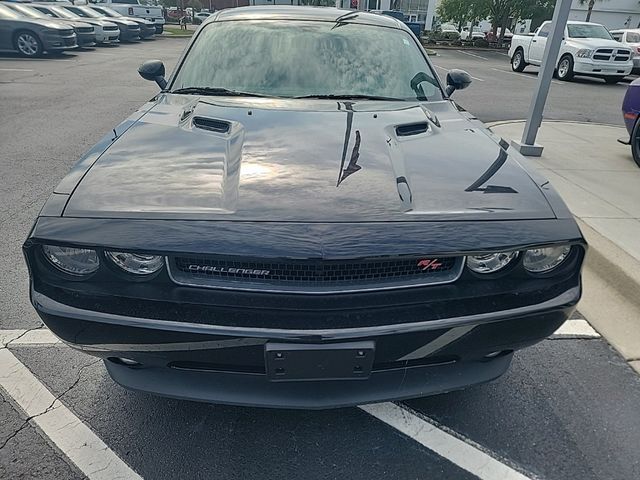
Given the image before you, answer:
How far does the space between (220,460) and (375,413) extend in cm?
71

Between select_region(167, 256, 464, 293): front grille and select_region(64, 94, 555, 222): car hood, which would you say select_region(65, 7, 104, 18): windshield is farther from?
select_region(167, 256, 464, 293): front grille

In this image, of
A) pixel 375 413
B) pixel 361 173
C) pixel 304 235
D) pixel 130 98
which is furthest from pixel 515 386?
pixel 130 98

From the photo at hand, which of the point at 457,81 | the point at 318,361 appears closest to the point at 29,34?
the point at 457,81

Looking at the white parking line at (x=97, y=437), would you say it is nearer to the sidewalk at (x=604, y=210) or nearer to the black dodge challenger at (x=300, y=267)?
the black dodge challenger at (x=300, y=267)

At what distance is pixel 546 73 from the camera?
6078 millimetres

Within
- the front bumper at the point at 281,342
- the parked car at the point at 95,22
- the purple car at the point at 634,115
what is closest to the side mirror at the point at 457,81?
the front bumper at the point at 281,342

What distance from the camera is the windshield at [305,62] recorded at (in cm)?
297

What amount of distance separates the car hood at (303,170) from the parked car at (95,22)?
1941 centimetres

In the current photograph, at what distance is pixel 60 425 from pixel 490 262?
1.92m

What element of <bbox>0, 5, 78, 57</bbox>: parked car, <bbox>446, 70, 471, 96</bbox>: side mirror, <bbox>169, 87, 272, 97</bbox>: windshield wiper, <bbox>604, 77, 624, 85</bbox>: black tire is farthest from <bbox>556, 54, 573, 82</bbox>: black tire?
<bbox>0, 5, 78, 57</bbox>: parked car

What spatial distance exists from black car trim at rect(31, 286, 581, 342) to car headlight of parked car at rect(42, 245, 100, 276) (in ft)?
0.41

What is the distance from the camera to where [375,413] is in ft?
7.36

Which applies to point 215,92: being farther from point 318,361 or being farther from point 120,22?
point 120,22

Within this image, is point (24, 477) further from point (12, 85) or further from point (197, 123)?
point (12, 85)
